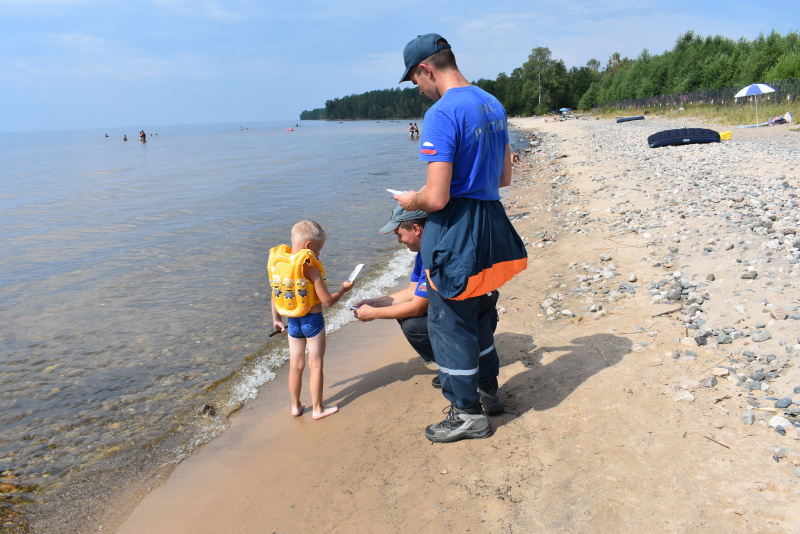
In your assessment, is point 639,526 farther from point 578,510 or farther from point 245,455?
point 245,455

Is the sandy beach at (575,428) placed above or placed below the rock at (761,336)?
below

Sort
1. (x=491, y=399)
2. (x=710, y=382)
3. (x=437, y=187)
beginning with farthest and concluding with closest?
(x=491, y=399) → (x=710, y=382) → (x=437, y=187)

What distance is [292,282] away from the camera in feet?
13.4

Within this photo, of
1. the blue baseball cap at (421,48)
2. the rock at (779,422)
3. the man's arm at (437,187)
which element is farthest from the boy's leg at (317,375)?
the rock at (779,422)

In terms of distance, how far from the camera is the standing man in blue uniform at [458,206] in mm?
2918

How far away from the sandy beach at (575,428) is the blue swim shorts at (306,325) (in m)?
0.76

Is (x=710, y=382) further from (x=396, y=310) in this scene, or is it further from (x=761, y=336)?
(x=396, y=310)

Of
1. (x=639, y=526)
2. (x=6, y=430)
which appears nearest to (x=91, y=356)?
(x=6, y=430)

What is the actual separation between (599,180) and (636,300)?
929 cm

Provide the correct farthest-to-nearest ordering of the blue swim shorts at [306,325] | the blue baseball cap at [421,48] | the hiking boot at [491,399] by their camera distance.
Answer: the blue swim shorts at [306,325] < the hiking boot at [491,399] < the blue baseball cap at [421,48]

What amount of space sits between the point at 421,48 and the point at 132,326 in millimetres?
5876

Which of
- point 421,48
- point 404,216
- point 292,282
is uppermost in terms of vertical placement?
point 421,48

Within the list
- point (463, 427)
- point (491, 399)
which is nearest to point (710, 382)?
point (491, 399)

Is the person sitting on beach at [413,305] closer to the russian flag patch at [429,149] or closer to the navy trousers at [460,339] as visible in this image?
the navy trousers at [460,339]
